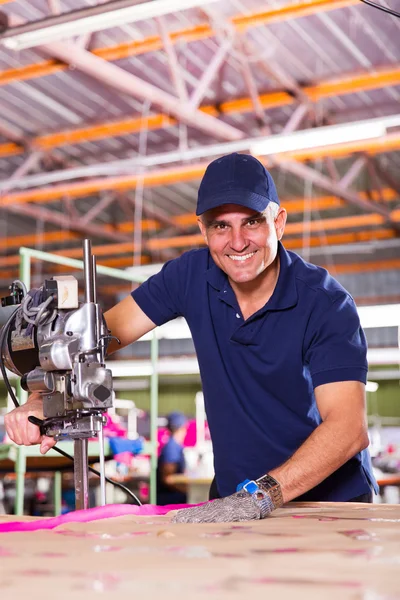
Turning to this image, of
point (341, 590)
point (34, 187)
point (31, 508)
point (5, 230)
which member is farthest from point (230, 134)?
point (341, 590)

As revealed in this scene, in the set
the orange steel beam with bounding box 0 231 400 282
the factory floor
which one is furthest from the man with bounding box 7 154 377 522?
the orange steel beam with bounding box 0 231 400 282

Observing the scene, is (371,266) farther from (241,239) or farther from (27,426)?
(27,426)

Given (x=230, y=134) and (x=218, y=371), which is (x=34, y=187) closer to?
(x=230, y=134)

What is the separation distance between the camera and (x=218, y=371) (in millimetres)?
2152

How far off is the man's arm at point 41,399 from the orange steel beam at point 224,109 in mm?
6502

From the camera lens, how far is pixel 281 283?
83.7 inches

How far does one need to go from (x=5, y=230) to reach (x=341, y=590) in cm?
1433

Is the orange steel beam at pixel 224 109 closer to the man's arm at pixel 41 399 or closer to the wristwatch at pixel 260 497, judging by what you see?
the man's arm at pixel 41 399

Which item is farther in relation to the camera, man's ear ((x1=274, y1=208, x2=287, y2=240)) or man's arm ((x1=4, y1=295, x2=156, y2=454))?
man's ear ((x1=274, y1=208, x2=287, y2=240))

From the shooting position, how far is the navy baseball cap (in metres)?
1.98

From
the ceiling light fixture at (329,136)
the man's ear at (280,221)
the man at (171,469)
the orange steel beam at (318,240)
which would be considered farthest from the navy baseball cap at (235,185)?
the orange steel beam at (318,240)

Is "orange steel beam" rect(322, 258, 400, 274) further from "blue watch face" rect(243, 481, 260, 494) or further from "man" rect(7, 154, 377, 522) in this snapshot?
"blue watch face" rect(243, 481, 260, 494)

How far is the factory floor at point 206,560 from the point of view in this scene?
90 cm

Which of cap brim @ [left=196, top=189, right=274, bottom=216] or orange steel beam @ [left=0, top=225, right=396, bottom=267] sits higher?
orange steel beam @ [left=0, top=225, right=396, bottom=267]
